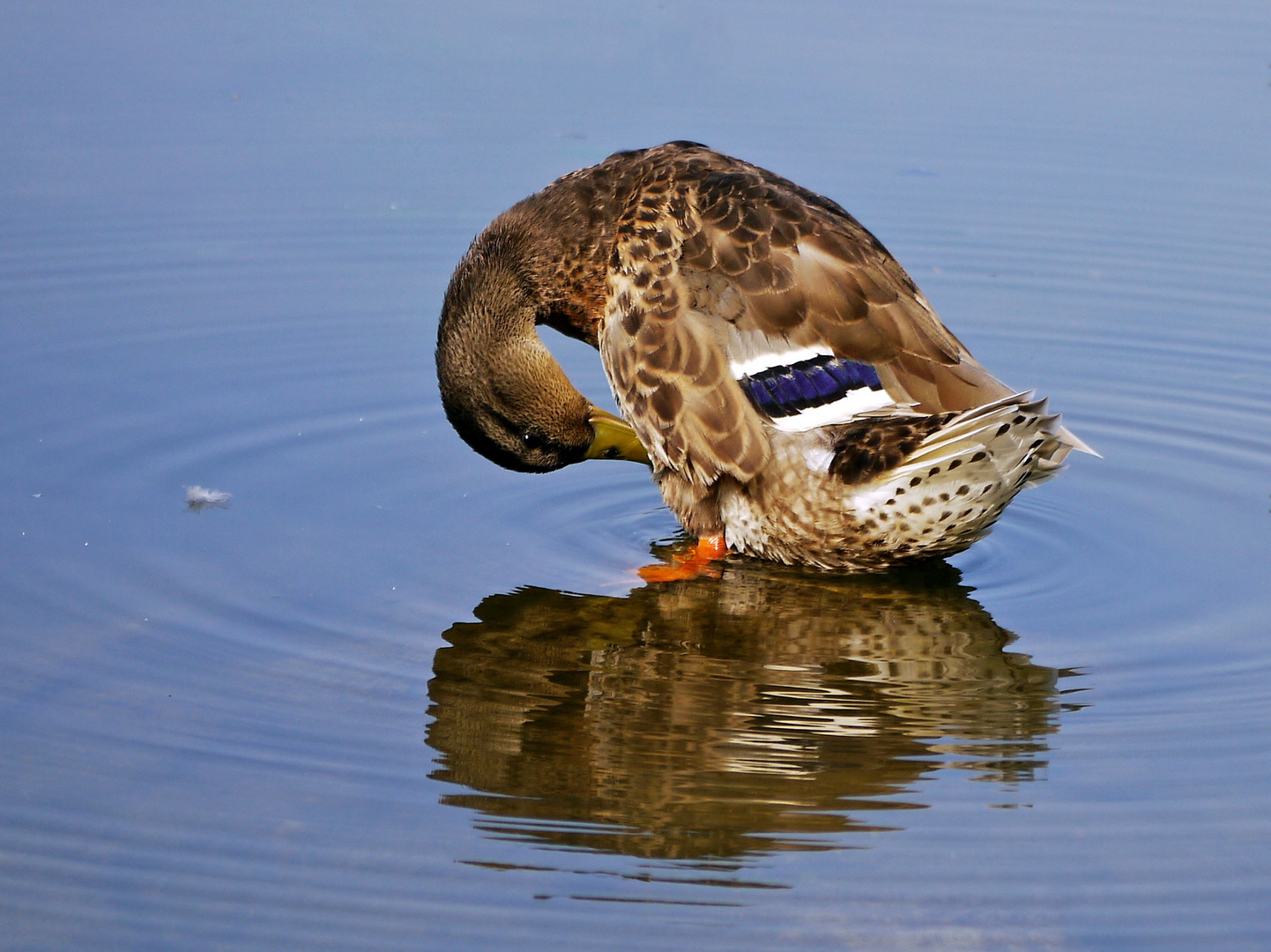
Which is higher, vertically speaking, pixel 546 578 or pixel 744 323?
pixel 744 323

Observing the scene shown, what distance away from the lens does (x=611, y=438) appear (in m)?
6.62

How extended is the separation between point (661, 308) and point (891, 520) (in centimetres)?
114

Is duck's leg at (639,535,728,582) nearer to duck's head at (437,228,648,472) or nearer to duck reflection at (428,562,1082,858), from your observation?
duck reflection at (428,562,1082,858)

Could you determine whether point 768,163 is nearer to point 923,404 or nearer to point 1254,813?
point 923,404

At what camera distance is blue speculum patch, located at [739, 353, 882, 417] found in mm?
5891

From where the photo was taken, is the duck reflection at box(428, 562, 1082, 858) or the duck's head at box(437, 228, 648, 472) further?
the duck's head at box(437, 228, 648, 472)

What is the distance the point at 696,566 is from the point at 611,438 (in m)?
0.63

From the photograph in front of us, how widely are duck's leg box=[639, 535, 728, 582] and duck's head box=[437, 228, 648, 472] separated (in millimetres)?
473

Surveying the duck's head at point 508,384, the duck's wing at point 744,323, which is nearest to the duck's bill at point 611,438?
the duck's head at point 508,384

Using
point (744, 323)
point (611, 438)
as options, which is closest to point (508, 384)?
point (611, 438)

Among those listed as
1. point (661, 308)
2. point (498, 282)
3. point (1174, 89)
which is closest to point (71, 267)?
point (498, 282)

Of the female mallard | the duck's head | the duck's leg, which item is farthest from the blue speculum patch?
the duck's head

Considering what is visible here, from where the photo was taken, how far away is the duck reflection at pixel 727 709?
14.5ft

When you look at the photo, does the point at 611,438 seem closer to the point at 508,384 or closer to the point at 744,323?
the point at 508,384
